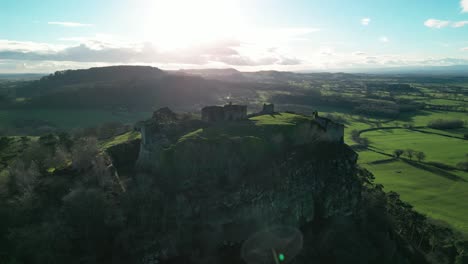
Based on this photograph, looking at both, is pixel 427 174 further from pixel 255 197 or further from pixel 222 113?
pixel 255 197

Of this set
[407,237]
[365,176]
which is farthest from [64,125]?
[407,237]

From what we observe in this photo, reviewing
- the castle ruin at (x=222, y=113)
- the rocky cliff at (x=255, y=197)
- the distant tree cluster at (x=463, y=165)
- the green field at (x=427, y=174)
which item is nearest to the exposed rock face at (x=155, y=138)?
the rocky cliff at (x=255, y=197)

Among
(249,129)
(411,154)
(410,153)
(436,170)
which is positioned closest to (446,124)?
(411,154)

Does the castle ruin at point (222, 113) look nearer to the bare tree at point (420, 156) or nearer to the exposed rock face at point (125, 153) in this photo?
the exposed rock face at point (125, 153)

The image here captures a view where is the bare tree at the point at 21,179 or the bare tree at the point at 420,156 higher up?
the bare tree at the point at 21,179

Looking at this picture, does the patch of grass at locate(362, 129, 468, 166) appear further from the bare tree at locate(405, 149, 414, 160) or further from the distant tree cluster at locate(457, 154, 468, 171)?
the bare tree at locate(405, 149, 414, 160)

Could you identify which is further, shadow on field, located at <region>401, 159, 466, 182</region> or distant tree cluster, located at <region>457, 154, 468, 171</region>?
distant tree cluster, located at <region>457, 154, 468, 171</region>

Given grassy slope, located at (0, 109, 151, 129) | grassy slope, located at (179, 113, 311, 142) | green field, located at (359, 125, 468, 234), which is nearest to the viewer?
grassy slope, located at (179, 113, 311, 142)

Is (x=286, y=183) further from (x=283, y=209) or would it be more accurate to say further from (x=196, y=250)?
(x=196, y=250)

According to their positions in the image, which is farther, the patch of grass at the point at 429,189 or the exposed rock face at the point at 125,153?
the patch of grass at the point at 429,189

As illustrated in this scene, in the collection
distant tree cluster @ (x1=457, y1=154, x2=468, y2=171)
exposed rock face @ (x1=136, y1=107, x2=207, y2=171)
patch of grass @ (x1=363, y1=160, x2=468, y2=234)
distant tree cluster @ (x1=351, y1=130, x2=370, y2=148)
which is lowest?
patch of grass @ (x1=363, y1=160, x2=468, y2=234)

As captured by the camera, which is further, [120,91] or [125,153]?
[120,91]

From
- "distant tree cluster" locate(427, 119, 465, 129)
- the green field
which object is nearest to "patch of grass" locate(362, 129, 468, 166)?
the green field
